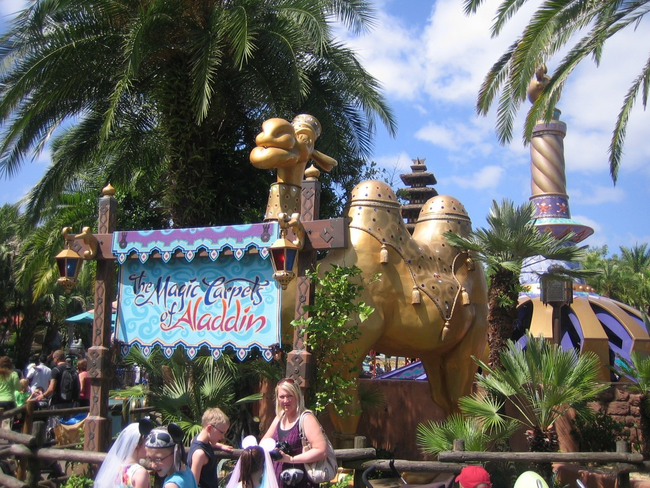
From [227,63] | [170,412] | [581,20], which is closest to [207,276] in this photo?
[170,412]

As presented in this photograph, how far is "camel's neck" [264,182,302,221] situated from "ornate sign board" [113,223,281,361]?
0.65 m

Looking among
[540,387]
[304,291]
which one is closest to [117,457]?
[304,291]

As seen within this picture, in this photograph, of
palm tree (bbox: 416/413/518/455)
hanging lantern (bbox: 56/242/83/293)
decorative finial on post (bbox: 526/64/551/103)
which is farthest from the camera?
decorative finial on post (bbox: 526/64/551/103)

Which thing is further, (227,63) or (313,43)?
(227,63)

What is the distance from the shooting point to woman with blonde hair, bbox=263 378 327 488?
3891 mm

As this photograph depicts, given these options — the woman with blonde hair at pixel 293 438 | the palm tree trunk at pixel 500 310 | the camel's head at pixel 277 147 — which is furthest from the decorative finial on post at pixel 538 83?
the woman with blonde hair at pixel 293 438

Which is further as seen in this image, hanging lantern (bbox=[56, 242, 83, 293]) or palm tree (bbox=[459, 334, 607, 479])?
hanging lantern (bbox=[56, 242, 83, 293])

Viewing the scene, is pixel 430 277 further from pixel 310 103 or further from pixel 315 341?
pixel 310 103

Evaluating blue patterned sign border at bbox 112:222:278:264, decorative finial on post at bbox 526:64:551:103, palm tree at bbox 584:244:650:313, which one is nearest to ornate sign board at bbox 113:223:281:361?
blue patterned sign border at bbox 112:222:278:264

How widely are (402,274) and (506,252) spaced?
2.10 meters

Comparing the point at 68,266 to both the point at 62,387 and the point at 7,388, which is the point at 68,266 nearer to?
the point at 7,388

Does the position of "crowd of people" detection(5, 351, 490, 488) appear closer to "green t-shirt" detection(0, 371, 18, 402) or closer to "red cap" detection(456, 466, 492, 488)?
"red cap" detection(456, 466, 492, 488)

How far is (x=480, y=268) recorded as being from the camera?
907 centimetres

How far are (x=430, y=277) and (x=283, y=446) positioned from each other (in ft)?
14.9
